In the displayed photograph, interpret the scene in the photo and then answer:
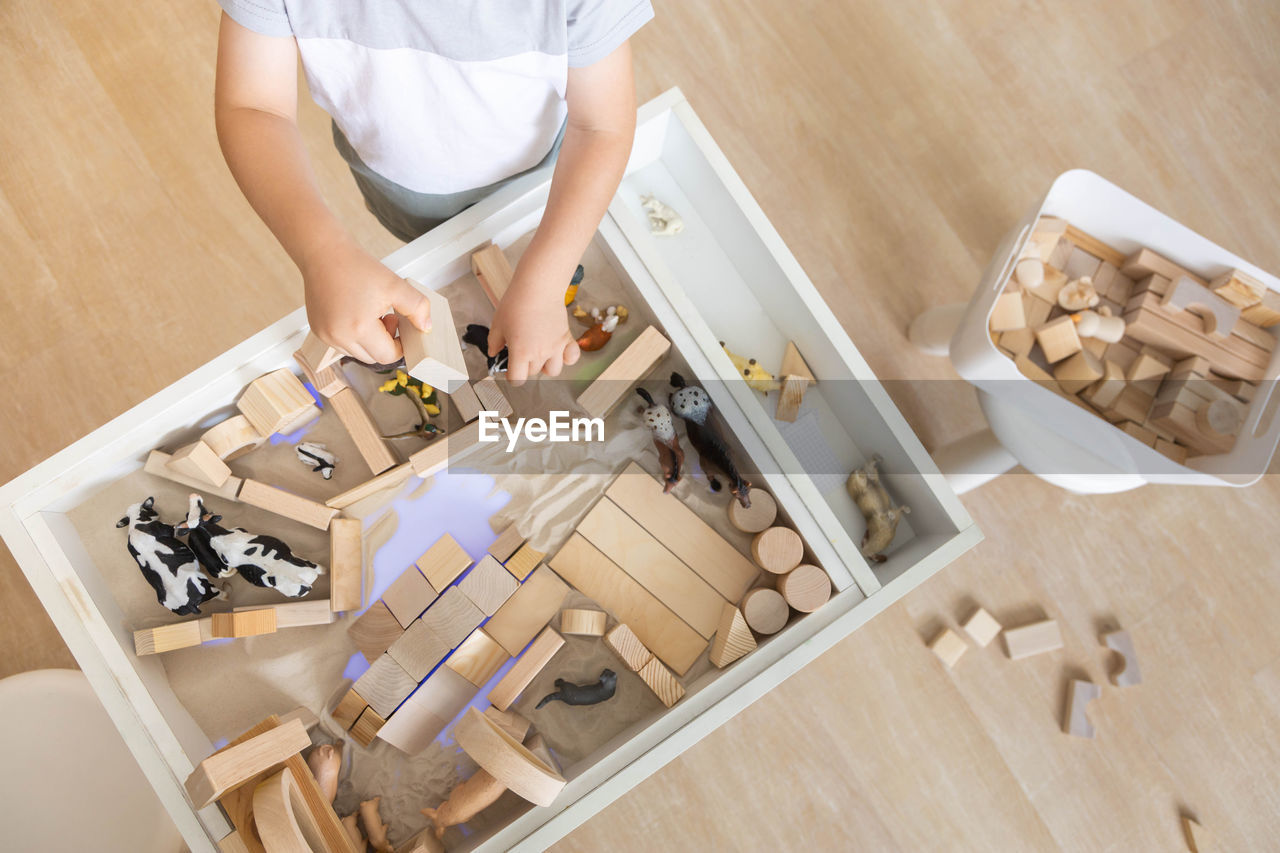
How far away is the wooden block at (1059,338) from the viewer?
96cm

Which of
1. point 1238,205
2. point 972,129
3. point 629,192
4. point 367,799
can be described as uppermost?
point 629,192

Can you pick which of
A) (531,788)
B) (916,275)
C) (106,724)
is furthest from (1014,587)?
(106,724)

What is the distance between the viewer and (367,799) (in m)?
0.65

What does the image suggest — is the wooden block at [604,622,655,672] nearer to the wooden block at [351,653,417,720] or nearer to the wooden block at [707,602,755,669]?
the wooden block at [707,602,755,669]

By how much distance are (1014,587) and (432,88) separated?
3.84 ft

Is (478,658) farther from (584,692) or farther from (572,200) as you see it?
(572,200)

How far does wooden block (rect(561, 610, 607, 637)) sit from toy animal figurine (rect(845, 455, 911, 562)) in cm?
32

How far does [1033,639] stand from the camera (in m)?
1.15

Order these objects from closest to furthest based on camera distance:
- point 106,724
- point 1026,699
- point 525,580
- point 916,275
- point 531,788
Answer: point 531,788 → point 525,580 → point 106,724 → point 1026,699 → point 916,275

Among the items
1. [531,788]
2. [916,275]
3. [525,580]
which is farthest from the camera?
[916,275]

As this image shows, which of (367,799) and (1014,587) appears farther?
(1014,587)

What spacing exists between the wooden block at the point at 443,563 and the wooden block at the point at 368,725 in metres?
0.13

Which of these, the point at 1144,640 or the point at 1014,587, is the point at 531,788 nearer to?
the point at 1014,587

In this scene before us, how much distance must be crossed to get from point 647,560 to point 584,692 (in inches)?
5.7
